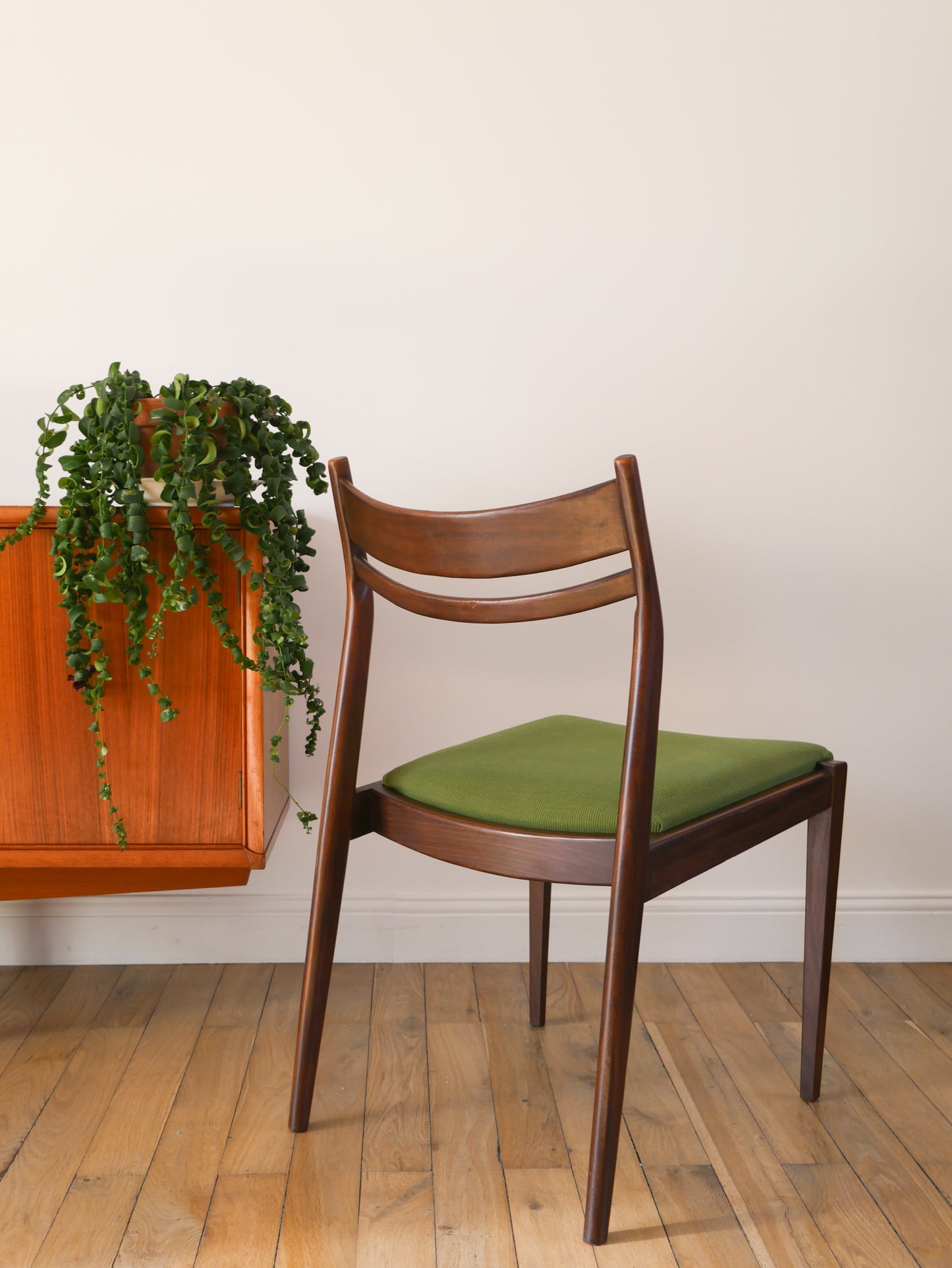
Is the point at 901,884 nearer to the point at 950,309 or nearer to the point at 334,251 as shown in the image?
the point at 950,309

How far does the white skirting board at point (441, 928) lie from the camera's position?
198 centimetres

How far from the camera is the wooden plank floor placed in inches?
46.0

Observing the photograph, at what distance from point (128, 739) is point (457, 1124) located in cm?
75

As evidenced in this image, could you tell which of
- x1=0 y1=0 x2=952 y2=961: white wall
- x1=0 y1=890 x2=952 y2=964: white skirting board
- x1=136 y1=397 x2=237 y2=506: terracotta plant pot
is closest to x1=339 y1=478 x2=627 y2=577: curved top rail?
x1=136 y1=397 x2=237 y2=506: terracotta plant pot

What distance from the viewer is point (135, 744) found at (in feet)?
4.82

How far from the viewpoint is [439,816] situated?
4.18ft

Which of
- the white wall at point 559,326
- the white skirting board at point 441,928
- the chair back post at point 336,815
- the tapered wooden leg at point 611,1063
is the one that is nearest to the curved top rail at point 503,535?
the chair back post at point 336,815

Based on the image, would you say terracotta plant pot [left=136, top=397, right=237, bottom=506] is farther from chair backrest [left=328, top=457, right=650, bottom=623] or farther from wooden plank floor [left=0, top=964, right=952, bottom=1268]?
wooden plank floor [left=0, top=964, right=952, bottom=1268]

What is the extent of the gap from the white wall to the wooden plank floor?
19 centimetres

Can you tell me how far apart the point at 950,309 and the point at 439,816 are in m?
1.54

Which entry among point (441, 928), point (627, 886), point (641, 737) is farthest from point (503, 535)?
point (441, 928)

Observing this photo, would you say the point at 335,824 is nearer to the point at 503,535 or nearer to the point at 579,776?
the point at 579,776

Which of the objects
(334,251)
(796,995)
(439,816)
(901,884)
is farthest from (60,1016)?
(901,884)

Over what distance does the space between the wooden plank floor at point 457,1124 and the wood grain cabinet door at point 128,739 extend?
41cm
